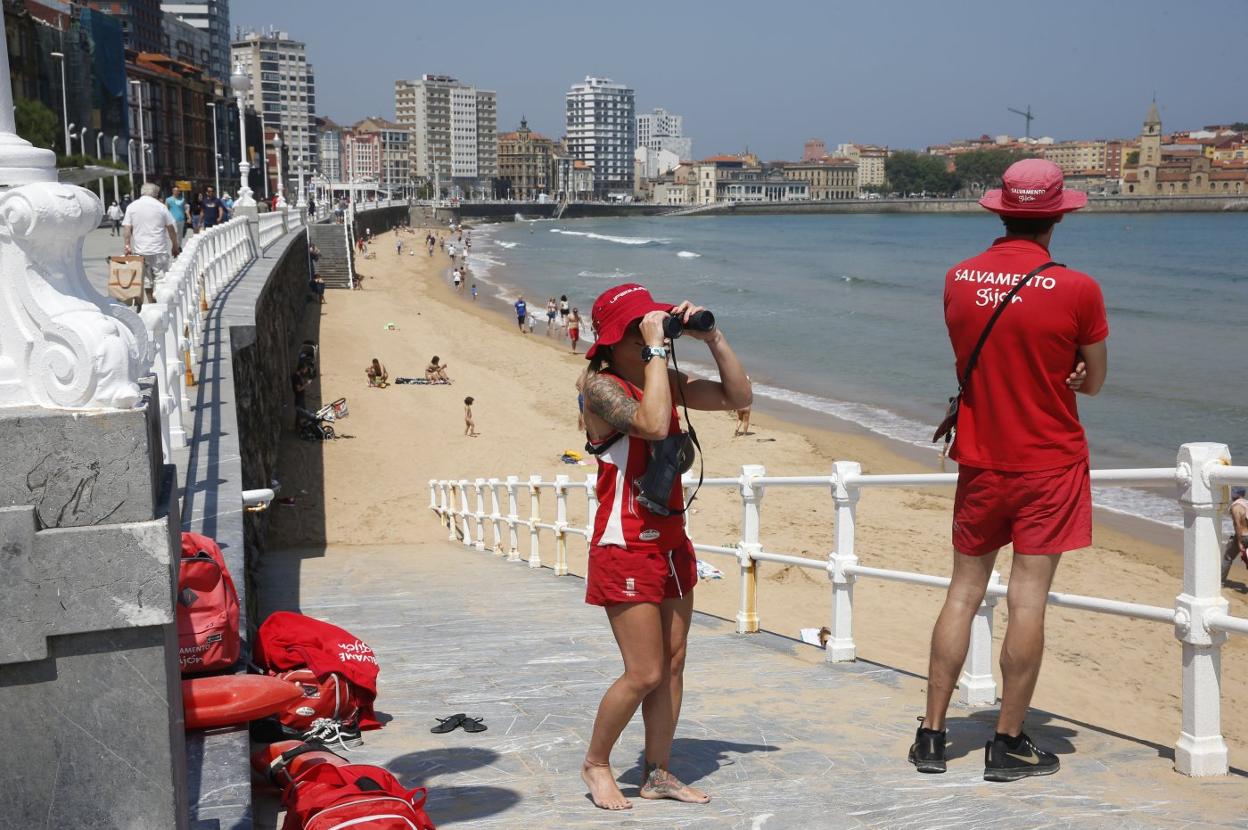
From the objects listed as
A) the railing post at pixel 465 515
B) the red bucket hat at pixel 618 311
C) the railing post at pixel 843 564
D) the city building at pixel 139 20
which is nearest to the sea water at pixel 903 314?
the railing post at pixel 465 515

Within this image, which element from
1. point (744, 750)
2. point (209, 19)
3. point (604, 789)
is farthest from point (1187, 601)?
point (209, 19)

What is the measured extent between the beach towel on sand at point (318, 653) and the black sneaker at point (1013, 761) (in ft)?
6.77

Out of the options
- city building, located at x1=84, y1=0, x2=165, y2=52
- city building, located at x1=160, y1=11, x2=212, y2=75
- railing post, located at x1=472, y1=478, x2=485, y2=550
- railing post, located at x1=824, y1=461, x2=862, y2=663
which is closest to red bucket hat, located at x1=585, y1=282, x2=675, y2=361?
railing post, located at x1=824, y1=461, x2=862, y2=663

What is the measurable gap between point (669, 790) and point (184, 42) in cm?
16239

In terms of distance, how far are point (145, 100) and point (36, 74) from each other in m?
22.8

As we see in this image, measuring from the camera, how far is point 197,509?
232 inches

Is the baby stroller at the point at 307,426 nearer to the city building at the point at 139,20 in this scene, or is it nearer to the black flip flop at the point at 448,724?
the black flip flop at the point at 448,724

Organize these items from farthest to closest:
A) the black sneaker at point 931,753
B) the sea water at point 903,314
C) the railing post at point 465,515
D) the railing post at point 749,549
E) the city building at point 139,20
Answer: the city building at point 139,20 < the sea water at point 903,314 < the railing post at point 465,515 < the railing post at point 749,549 < the black sneaker at point 931,753

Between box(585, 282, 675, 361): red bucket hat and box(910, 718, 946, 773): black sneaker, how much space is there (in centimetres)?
156

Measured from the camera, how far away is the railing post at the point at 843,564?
5.29 m

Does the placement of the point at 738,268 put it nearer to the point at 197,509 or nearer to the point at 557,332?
the point at 557,332

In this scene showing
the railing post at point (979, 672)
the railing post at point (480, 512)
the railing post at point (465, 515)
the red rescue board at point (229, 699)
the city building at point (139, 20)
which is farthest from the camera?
the city building at point (139, 20)

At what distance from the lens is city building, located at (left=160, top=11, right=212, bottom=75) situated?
142 m

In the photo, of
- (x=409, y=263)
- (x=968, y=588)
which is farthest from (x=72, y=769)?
(x=409, y=263)
